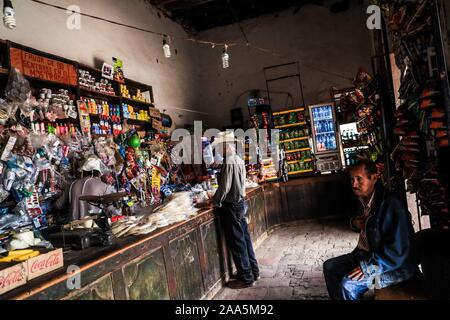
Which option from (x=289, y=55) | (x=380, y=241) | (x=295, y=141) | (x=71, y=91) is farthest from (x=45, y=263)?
(x=289, y=55)

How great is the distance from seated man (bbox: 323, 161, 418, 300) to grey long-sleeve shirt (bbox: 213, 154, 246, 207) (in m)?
1.81

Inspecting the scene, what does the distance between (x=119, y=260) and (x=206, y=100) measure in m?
7.93

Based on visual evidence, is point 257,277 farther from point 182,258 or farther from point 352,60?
point 352,60

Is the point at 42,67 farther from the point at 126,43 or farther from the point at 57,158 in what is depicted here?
the point at 126,43

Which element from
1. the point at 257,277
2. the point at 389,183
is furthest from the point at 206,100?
the point at 389,183

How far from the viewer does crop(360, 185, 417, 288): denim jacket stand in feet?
6.74

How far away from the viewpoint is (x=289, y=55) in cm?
892

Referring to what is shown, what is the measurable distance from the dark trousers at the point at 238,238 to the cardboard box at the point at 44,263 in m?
2.30

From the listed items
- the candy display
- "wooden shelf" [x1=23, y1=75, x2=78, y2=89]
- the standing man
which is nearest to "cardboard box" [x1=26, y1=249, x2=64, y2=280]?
the candy display

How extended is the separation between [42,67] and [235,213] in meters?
3.09

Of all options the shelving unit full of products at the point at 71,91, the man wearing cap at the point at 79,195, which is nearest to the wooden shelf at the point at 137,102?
the shelving unit full of products at the point at 71,91

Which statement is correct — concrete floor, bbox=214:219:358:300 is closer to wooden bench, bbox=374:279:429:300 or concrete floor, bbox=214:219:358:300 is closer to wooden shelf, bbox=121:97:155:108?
wooden bench, bbox=374:279:429:300

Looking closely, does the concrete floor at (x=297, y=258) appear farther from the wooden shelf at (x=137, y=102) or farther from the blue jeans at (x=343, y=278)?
the wooden shelf at (x=137, y=102)

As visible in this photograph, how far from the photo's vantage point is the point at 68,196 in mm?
3896
